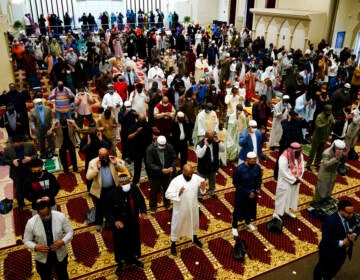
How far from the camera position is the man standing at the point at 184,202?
170 inches

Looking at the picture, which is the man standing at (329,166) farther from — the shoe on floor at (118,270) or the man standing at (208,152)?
the shoe on floor at (118,270)

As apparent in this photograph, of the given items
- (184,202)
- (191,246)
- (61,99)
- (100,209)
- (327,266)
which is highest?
(61,99)

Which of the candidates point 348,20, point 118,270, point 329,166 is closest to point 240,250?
point 118,270

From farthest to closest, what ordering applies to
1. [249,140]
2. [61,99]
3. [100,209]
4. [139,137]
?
1. [61,99]
2. [139,137]
3. [249,140]
4. [100,209]

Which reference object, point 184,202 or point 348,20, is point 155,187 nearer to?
point 184,202

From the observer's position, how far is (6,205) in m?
5.49

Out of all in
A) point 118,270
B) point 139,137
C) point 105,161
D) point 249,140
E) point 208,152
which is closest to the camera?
point 118,270

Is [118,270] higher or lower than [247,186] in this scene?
lower

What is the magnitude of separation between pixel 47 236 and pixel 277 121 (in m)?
5.36

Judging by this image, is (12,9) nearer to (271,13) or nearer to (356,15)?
(271,13)

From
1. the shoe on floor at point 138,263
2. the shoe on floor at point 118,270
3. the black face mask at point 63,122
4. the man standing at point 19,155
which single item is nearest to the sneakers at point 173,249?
the shoe on floor at point 138,263

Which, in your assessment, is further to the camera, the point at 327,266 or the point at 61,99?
the point at 61,99

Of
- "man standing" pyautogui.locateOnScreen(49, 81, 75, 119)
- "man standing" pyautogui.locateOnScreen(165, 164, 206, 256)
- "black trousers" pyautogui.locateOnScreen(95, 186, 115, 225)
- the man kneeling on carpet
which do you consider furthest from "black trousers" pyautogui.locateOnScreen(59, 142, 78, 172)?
"man standing" pyautogui.locateOnScreen(165, 164, 206, 256)

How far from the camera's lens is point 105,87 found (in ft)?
30.2
